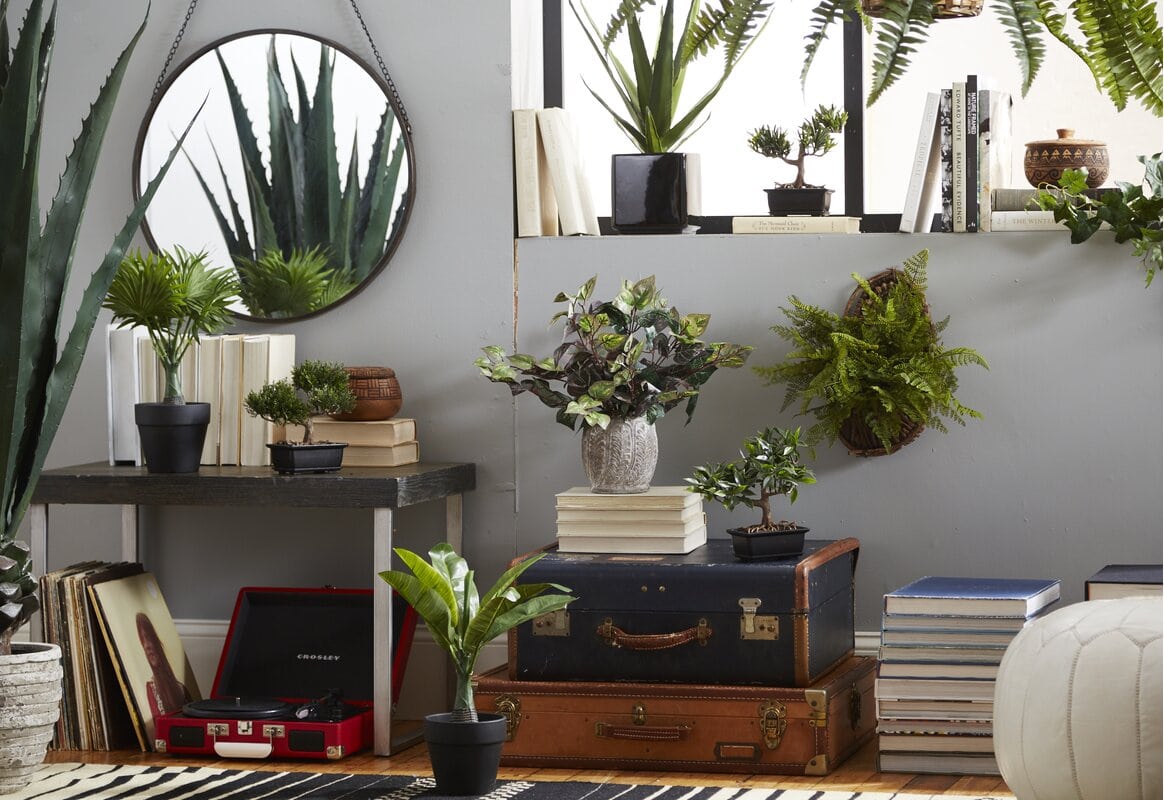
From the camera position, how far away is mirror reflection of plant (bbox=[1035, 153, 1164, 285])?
3016 millimetres

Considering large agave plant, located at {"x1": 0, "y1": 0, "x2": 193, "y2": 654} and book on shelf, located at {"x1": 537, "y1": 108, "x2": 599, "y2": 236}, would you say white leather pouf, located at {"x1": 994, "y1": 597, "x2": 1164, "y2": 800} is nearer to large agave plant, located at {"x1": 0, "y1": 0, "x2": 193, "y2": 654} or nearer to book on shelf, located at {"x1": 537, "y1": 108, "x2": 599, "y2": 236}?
book on shelf, located at {"x1": 537, "y1": 108, "x2": 599, "y2": 236}

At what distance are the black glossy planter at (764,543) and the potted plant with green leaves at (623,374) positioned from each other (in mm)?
258

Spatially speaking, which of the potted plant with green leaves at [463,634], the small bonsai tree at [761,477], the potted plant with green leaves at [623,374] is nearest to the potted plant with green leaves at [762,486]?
the small bonsai tree at [761,477]

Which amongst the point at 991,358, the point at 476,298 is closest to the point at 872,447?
the point at 991,358

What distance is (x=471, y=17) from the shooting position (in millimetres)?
3451

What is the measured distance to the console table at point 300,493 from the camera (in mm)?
3018

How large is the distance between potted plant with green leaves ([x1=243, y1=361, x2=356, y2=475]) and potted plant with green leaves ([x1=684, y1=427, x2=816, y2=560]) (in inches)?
30.2

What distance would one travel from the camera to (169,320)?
319 cm

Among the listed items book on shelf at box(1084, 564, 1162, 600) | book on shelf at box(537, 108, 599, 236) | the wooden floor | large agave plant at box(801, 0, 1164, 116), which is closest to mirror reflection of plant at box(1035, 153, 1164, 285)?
book on shelf at box(1084, 564, 1162, 600)

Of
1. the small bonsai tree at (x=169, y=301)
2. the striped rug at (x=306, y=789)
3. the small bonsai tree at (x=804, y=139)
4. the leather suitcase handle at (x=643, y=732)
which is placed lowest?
the striped rug at (x=306, y=789)

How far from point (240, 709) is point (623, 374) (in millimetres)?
1033

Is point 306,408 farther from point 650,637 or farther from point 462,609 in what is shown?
point 650,637

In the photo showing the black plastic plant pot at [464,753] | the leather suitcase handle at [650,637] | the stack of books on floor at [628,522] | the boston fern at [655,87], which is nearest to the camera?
the black plastic plant pot at [464,753]

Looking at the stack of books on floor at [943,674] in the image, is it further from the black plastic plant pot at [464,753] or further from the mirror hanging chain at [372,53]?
the mirror hanging chain at [372,53]
